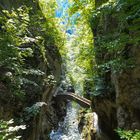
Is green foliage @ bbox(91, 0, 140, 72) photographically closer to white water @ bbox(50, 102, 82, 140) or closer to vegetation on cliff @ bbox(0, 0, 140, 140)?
vegetation on cliff @ bbox(0, 0, 140, 140)

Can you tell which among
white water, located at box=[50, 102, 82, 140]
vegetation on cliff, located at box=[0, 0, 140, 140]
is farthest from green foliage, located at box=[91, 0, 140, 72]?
white water, located at box=[50, 102, 82, 140]

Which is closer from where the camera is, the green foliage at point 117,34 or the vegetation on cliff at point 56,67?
the green foliage at point 117,34

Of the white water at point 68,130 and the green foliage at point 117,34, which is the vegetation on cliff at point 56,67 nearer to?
the green foliage at point 117,34

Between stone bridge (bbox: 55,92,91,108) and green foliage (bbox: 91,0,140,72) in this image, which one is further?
stone bridge (bbox: 55,92,91,108)

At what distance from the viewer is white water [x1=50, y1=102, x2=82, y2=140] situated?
1866 centimetres

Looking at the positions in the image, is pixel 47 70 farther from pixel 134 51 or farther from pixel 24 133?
pixel 134 51

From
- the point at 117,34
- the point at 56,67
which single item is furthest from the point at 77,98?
the point at 117,34

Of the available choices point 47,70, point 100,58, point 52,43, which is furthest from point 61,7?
point 100,58

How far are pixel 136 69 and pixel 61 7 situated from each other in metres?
19.8

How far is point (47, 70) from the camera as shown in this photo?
47.2 feet

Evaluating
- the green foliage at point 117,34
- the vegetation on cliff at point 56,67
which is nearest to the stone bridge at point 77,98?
the vegetation on cliff at point 56,67

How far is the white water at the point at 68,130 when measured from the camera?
18658 millimetres

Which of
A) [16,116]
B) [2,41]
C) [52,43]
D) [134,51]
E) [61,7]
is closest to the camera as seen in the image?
[2,41]

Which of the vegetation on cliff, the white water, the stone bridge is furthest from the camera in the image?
the white water
